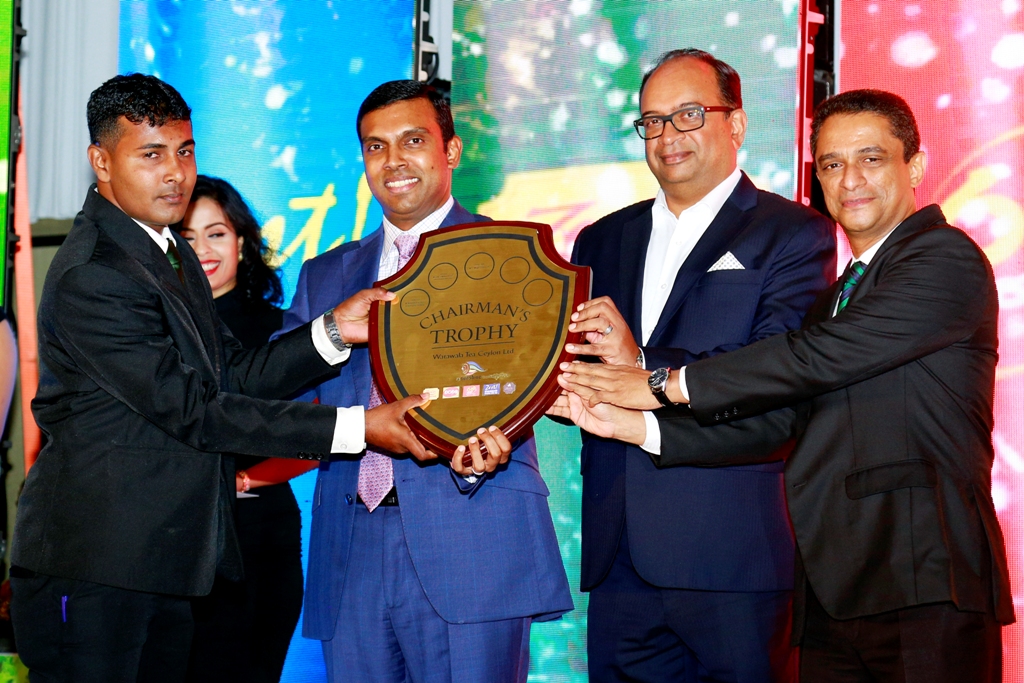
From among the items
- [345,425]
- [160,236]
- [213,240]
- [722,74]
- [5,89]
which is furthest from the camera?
[5,89]

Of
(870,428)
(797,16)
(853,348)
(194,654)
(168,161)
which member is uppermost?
(797,16)

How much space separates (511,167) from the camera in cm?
369

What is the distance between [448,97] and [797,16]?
4.21 ft

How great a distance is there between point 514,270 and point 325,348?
605mm

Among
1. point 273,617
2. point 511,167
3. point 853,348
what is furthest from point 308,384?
point 853,348

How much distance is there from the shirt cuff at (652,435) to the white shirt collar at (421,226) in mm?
797

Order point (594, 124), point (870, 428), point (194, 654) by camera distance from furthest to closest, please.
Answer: point (594, 124) < point (194, 654) < point (870, 428)

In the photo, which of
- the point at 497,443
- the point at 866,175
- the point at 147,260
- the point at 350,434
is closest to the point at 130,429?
the point at 147,260

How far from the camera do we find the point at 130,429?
2506mm

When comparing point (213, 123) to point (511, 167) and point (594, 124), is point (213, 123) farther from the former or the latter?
point (594, 124)

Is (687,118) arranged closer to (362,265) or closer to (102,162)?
(362,265)

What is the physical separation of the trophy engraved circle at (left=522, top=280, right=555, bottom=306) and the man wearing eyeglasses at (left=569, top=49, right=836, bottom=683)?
11 cm

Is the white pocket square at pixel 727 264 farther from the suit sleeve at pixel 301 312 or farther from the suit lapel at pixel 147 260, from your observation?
the suit lapel at pixel 147 260

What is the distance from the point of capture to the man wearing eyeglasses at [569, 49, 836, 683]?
251 centimetres
